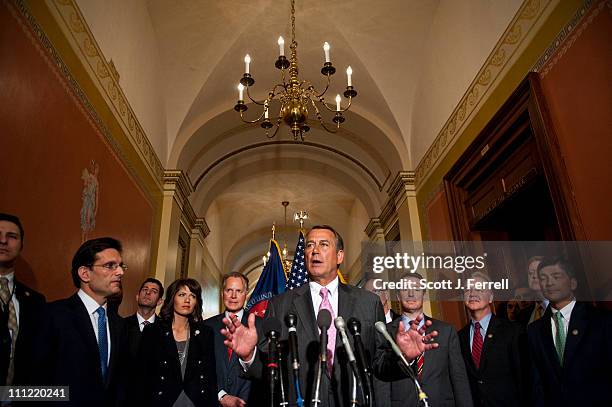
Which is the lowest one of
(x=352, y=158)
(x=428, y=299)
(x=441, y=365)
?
(x=441, y=365)

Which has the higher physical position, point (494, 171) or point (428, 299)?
point (494, 171)

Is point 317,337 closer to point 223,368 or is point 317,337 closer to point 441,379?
point 441,379

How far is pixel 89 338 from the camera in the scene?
2.10 m

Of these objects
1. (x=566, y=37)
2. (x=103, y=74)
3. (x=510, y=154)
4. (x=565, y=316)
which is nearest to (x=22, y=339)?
(x=565, y=316)

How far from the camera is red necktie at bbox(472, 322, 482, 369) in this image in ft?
9.64

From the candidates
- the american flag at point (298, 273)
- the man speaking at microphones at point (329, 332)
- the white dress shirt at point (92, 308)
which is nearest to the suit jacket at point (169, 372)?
the white dress shirt at point (92, 308)

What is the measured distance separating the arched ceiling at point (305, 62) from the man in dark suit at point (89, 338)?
2.80 m

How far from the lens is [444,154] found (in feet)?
18.9

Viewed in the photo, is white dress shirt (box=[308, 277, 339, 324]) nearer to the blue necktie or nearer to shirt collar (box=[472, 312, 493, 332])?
the blue necktie

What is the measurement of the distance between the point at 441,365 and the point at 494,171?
2815 mm

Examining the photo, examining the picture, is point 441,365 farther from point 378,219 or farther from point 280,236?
point 280,236

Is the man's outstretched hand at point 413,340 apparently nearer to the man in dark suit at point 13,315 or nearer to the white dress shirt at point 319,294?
the white dress shirt at point 319,294

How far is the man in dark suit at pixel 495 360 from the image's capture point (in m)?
2.71

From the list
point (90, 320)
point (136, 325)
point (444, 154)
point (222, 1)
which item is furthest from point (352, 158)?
point (90, 320)
